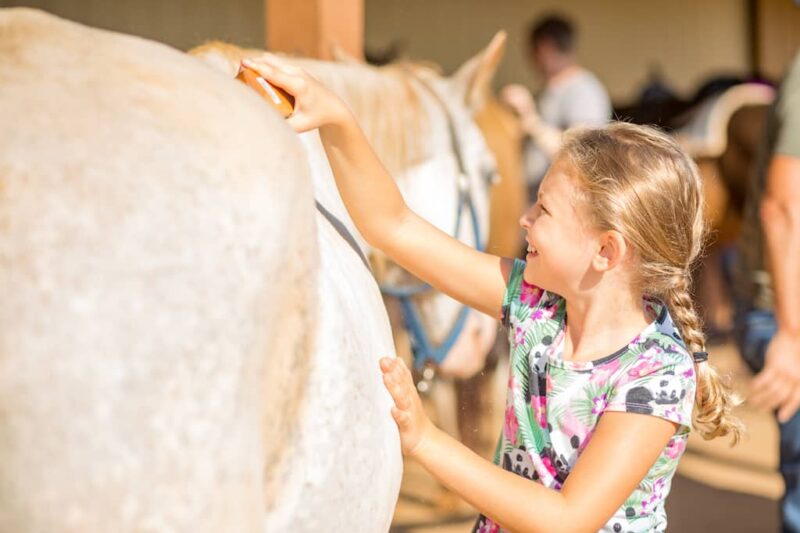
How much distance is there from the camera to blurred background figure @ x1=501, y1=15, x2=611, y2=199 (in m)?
3.41

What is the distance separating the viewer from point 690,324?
101 centimetres

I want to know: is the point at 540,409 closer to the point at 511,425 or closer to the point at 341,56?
the point at 511,425

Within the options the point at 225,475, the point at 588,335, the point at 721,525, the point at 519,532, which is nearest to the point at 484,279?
the point at 588,335

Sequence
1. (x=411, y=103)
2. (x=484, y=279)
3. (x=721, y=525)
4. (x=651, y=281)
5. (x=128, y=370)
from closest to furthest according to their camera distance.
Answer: (x=128, y=370) → (x=651, y=281) → (x=484, y=279) → (x=411, y=103) → (x=721, y=525)

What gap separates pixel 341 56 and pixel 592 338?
1019 millimetres

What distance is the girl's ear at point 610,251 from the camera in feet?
3.05

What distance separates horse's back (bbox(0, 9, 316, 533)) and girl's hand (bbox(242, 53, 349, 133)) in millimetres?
185

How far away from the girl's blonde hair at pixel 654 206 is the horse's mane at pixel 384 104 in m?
0.56

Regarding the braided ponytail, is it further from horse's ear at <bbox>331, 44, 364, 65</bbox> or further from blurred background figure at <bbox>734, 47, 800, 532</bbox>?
horse's ear at <bbox>331, 44, 364, 65</bbox>

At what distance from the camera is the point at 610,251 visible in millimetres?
948

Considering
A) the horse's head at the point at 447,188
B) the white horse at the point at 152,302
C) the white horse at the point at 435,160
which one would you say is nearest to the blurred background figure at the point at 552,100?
the white horse at the point at 435,160

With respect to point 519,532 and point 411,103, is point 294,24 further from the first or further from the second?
point 519,532

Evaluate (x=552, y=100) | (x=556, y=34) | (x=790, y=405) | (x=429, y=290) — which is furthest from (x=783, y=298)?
(x=556, y=34)

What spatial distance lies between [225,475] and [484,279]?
1.84 ft
